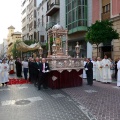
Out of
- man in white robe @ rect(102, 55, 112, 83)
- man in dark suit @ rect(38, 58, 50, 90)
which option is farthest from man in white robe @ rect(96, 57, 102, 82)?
man in dark suit @ rect(38, 58, 50, 90)

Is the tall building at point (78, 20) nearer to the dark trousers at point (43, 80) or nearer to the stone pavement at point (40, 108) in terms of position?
the dark trousers at point (43, 80)

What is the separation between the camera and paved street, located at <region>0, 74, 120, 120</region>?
652cm

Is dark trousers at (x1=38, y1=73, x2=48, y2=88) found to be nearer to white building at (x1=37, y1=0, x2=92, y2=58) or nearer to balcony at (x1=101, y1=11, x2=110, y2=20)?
balcony at (x1=101, y1=11, x2=110, y2=20)

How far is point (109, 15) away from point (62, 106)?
1638cm

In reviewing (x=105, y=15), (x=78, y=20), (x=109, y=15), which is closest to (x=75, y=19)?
(x=78, y=20)

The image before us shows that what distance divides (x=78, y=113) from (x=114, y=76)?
10.1 m

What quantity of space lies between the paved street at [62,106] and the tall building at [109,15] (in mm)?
11661

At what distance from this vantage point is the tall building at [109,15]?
806 inches

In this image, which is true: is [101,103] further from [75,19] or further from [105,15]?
[75,19]

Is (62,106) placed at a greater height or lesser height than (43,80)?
lesser

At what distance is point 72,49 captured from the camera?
29859 millimetres

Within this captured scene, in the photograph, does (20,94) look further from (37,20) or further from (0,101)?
(37,20)

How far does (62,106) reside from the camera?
25.2ft

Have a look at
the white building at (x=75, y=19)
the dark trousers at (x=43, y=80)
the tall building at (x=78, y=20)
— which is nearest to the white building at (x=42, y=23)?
the white building at (x=75, y=19)
